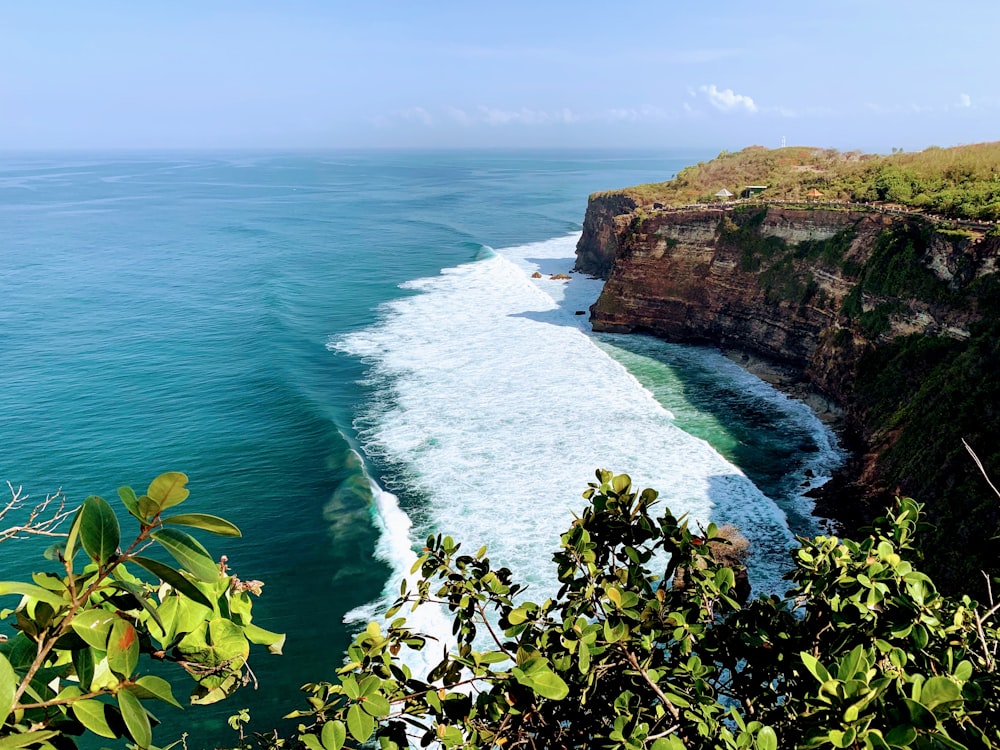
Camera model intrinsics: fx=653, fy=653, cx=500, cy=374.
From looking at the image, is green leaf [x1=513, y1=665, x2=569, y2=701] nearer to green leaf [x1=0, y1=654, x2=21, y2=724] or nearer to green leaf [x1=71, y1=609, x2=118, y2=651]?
green leaf [x1=71, y1=609, x2=118, y2=651]

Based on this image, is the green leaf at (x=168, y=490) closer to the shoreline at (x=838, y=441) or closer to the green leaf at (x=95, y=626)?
the green leaf at (x=95, y=626)

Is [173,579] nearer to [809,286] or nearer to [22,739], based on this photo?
[22,739]

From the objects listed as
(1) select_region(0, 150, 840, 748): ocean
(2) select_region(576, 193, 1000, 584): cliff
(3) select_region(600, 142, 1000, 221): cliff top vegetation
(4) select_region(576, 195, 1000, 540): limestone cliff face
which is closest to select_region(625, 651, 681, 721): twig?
(1) select_region(0, 150, 840, 748): ocean

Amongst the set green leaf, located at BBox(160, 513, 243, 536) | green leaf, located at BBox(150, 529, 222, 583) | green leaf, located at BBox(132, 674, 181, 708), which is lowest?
green leaf, located at BBox(132, 674, 181, 708)

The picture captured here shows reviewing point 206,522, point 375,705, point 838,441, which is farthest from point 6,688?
point 838,441

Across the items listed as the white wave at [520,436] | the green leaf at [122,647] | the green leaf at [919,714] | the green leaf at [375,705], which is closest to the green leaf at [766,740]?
the green leaf at [919,714]
